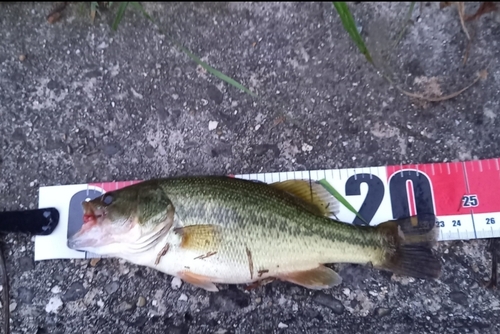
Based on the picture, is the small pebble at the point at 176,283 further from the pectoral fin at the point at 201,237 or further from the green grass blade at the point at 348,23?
the green grass blade at the point at 348,23

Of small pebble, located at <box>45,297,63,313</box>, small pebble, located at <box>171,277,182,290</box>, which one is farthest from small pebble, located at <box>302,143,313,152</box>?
small pebble, located at <box>45,297,63,313</box>

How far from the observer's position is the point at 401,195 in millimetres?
2648

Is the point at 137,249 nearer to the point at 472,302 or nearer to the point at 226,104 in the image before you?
the point at 226,104

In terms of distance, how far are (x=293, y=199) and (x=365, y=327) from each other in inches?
32.5

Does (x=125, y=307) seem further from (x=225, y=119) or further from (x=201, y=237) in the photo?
(x=225, y=119)

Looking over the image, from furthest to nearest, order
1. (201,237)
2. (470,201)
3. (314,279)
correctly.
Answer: (470,201) < (314,279) < (201,237)

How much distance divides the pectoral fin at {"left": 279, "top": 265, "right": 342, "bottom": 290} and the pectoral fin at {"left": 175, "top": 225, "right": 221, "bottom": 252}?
0.43 meters

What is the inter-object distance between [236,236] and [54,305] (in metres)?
1.20

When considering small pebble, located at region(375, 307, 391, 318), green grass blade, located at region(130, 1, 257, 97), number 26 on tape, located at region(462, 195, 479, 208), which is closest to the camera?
small pebble, located at region(375, 307, 391, 318)

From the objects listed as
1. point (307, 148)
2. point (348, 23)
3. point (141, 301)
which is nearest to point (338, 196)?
point (307, 148)

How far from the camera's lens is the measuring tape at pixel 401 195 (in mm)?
2574

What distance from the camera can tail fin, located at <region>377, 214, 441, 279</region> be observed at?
2.38 meters

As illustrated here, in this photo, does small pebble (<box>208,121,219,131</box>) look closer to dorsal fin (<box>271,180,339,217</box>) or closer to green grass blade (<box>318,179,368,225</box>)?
dorsal fin (<box>271,180,339,217</box>)

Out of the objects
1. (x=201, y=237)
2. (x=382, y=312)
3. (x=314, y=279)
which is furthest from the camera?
(x=382, y=312)
